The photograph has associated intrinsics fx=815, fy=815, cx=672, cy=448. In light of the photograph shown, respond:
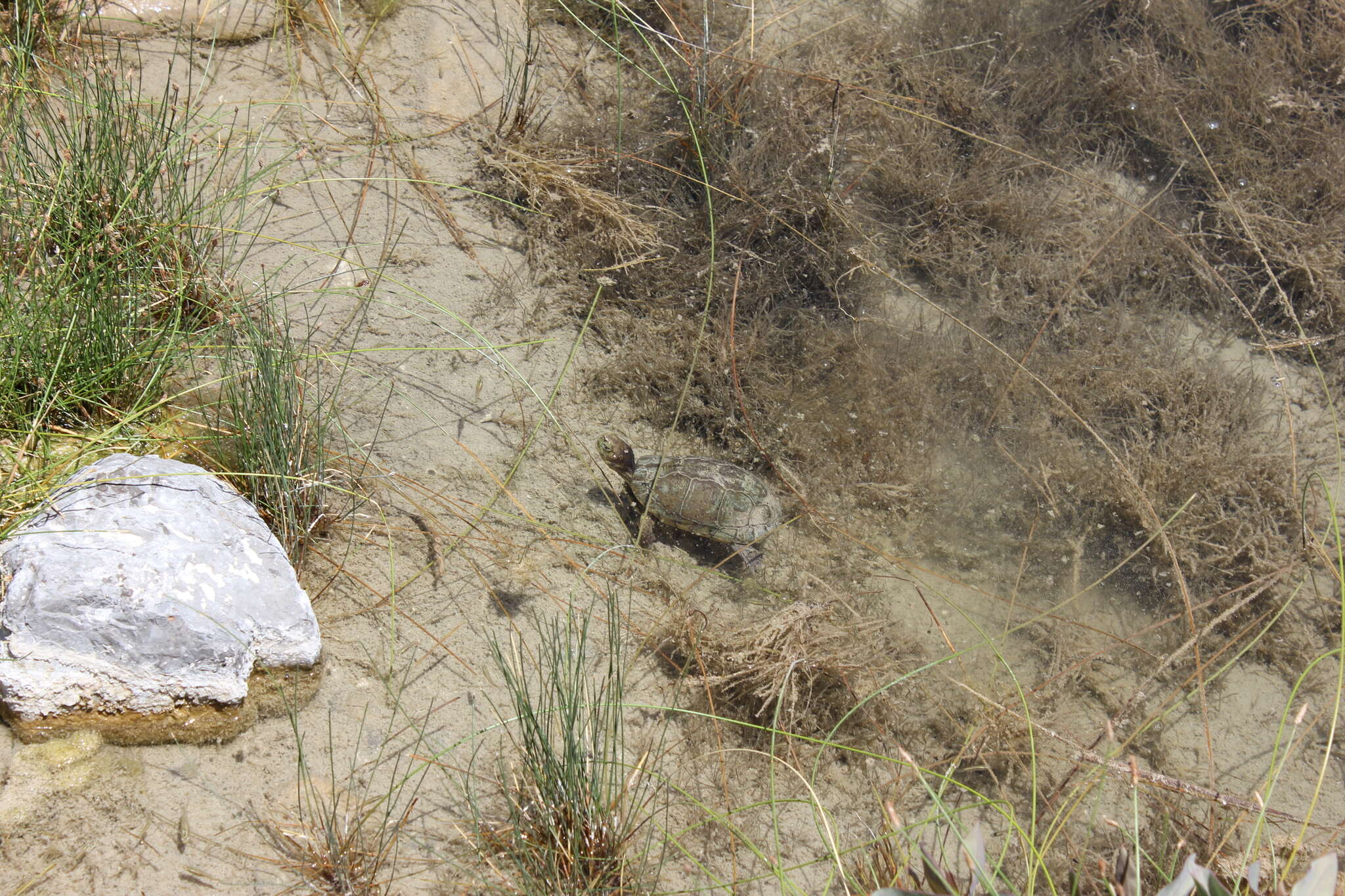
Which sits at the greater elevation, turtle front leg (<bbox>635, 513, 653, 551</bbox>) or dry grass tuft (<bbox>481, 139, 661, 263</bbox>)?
dry grass tuft (<bbox>481, 139, 661, 263</bbox>)

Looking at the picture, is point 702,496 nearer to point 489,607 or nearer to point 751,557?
point 751,557

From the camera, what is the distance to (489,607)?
2693 millimetres

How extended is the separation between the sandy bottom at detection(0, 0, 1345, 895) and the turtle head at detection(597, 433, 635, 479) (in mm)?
76

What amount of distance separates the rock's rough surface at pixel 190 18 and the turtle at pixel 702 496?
2530 mm

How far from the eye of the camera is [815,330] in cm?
377

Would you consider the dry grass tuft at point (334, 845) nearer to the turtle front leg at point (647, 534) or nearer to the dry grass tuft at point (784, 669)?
the dry grass tuft at point (784, 669)

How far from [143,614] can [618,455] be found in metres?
1.70

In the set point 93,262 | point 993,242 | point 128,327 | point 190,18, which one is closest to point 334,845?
point 128,327

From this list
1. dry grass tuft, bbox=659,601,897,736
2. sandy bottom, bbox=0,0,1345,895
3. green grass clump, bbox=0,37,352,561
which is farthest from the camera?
dry grass tuft, bbox=659,601,897,736

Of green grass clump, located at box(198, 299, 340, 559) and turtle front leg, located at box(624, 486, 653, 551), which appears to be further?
turtle front leg, located at box(624, 486, 653, 551)

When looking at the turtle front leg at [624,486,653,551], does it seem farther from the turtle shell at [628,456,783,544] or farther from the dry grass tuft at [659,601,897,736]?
the dry grass tuft at [659,601,897,736]

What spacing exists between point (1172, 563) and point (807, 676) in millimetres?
1724

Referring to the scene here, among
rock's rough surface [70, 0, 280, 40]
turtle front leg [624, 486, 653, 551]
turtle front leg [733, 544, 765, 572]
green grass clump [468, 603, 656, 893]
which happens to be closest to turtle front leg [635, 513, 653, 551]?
turtle front leg [624, 486, 653, 551]

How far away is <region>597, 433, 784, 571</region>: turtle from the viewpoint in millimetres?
A: 3188
